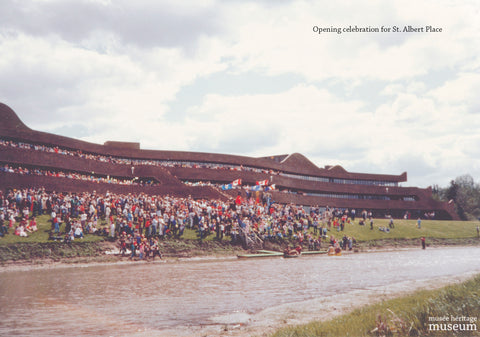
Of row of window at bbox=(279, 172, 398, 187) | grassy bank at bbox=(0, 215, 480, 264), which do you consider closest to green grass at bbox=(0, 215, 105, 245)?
grassy bank at bbox=(0, 215, 480, 264)

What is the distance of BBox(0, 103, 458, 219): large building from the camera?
147ft

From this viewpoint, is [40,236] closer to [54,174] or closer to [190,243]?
[190,243]

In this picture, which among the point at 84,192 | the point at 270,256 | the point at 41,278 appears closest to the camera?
the point at 41,278

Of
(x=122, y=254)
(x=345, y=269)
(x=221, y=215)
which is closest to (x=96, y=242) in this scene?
(x=122, y=254)

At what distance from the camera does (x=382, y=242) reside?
5412cm

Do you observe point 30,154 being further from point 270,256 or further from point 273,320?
point 273,320

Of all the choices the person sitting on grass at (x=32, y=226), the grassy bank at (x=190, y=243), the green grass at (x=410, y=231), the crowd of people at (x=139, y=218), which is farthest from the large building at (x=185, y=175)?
the green grass at (x=410, y=231)

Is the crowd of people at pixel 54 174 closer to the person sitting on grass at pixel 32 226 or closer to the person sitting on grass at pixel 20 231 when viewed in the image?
the person sitting on grass at pixel 32 226

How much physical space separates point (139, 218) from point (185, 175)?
26.3m

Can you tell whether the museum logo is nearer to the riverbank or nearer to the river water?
the river water

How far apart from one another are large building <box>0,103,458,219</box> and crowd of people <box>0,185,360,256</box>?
595 cm

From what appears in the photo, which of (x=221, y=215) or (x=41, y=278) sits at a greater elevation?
(x=221, y=215)

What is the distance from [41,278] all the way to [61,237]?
7.72 m

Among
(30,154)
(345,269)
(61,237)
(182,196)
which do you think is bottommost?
(345,269)
